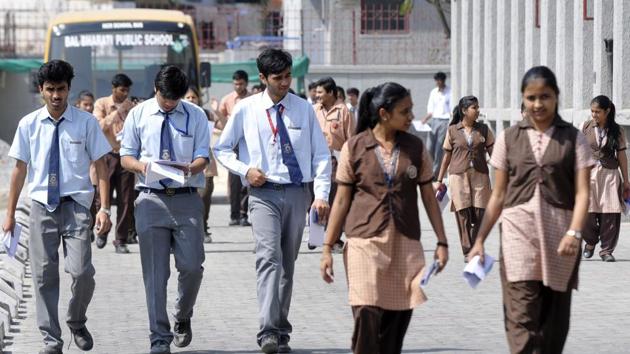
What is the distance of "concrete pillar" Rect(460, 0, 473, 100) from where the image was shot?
31.2m

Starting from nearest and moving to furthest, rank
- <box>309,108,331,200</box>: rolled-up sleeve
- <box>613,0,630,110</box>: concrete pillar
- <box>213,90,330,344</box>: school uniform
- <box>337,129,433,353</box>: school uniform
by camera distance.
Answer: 1. <box>337,129,433,353</box>: school uniform
2. <box>213,90,330,344</box>: school uniform
3. <box>309,108,331,200</box>: rolled-up sleeve
4. <box>613,0,630,110</box>: concrete pillar

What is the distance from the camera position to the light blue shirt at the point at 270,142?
10.5 meters

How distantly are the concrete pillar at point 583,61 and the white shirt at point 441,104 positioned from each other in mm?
8567

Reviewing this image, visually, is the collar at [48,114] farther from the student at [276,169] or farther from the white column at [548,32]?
the white column at [548,32]

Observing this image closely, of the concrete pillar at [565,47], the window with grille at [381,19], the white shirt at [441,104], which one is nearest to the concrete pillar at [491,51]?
the white shirt at [441,104]

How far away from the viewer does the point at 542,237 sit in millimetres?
8086

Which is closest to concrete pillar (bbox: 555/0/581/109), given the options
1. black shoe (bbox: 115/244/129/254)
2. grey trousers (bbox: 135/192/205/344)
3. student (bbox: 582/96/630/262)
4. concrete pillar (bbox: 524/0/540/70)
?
concrete pillar (bbox: 524/0/540/70)

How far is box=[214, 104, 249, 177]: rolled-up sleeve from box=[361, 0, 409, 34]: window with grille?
29529 mm

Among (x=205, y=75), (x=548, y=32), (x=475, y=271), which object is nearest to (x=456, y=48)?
(x=548, y=32)

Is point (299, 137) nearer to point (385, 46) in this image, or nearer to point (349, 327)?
point (349, 327)

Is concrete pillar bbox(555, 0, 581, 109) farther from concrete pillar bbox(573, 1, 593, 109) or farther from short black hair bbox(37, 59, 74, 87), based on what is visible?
short black hair bbox(37, 59, 74, 87)

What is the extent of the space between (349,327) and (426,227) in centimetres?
965

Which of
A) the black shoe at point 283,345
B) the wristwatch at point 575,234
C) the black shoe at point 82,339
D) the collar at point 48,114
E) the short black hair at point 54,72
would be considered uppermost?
the short black hair at point 54,72

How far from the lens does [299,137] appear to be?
34.6 ft
